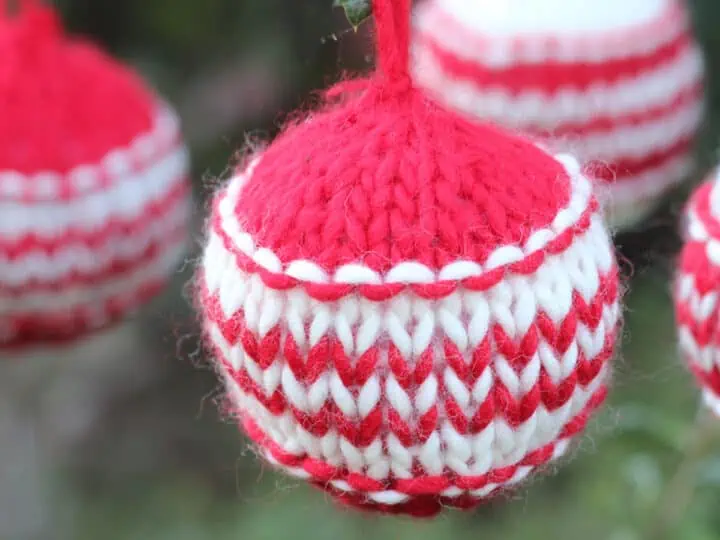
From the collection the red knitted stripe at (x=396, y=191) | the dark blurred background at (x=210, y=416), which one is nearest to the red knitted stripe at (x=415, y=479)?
the red knitted stripe at (x=396, y=191)

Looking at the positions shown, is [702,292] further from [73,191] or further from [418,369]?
[73,191]

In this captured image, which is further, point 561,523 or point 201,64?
point 201,64

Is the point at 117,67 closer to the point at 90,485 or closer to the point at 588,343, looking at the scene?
the point at 588,343

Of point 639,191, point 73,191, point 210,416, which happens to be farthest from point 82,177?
point 210,416

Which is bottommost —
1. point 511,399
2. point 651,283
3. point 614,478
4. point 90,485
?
point 90,485

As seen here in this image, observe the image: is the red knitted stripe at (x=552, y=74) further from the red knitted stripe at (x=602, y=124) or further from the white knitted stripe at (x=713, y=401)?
the white knitted stripe at (x=713, y=401)

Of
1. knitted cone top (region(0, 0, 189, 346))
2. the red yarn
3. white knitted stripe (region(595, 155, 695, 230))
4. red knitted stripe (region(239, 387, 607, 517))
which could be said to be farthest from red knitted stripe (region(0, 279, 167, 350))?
white knitted stripe (region(595, 155, 695, 230))

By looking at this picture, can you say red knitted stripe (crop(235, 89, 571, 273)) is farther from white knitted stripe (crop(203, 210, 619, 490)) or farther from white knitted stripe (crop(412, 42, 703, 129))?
white knitted stripe (crop(412, 42, 703, 129))

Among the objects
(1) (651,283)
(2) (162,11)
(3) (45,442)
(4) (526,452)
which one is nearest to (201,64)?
(2) (162,11)
